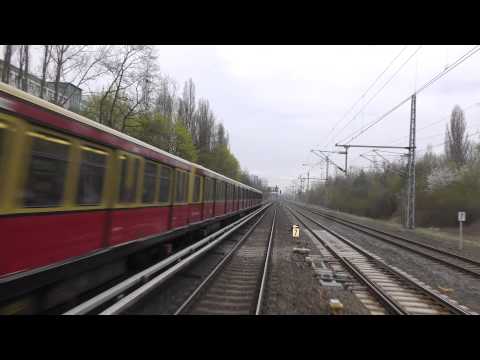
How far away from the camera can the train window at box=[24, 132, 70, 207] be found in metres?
4.57

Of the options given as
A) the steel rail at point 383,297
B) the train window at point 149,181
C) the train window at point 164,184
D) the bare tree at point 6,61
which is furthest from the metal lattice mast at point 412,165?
the bare tree at point 6,61

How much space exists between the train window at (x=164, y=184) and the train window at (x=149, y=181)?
1.70 feet

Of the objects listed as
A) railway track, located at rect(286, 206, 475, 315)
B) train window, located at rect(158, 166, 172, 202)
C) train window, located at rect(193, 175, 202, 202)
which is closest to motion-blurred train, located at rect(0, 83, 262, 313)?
train window, located at rect(158, 166, 172, 202)

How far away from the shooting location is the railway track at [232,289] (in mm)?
6609

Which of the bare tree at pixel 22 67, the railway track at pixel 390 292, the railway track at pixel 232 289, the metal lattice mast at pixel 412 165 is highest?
the bare tree at pixel 22 67

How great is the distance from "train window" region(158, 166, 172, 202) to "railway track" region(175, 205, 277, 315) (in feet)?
7.62

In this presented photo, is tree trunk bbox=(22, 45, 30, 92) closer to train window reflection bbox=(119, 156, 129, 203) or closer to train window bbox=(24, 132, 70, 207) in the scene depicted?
train window reflection bbox=(119, 156, 129, 203)

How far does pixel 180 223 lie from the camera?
11.9m

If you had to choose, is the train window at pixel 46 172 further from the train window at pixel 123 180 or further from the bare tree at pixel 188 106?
the bare tree at pixel 188 106

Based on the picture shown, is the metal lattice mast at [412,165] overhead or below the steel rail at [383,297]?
overhead

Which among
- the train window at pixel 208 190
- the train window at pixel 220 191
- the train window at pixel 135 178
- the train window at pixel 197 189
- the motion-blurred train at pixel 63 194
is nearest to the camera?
the motion-blurred train at pixel 63 194

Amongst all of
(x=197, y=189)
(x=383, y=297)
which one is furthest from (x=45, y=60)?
(x=383, y=297)

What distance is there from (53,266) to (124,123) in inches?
965
